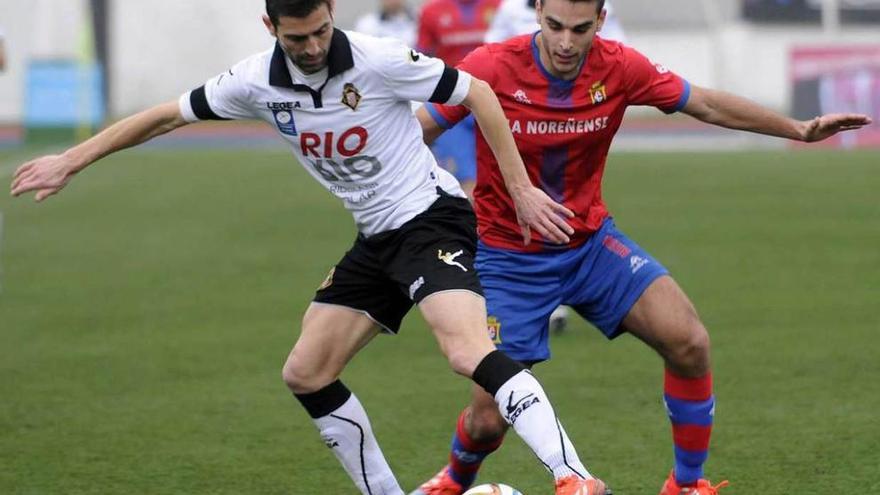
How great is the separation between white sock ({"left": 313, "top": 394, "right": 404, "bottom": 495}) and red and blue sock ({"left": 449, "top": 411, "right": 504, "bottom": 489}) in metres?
0.33

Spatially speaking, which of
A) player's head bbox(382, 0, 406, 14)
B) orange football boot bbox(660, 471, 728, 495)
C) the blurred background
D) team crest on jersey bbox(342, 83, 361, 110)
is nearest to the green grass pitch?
orange football boot bbox(660, 471, 728, 495)

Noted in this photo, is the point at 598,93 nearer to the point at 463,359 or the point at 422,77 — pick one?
the point at 422,77

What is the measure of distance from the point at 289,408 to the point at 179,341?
7.05ft

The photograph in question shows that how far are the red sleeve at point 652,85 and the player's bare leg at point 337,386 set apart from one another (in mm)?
1280

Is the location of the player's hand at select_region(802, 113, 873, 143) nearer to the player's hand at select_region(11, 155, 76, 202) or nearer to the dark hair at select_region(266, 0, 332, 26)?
the dark hair at select_region(266, 0, 332, 26)

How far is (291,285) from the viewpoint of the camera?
40.7ft

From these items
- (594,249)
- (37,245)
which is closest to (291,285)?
(37,245)

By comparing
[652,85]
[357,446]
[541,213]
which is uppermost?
[652,85]

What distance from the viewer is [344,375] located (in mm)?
8984

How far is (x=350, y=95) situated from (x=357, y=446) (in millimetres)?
1262

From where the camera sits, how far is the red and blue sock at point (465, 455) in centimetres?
607

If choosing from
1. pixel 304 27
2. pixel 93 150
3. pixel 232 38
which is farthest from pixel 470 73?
pixel 232 38

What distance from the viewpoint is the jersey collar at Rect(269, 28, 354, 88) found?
17.8 feet

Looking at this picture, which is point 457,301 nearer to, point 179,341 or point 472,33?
point 179,341
